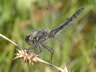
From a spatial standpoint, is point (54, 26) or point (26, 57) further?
point (54, 26)

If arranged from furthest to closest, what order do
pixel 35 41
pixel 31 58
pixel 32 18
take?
pixel 32 18 → pixel 35 41 → pixel 31 58

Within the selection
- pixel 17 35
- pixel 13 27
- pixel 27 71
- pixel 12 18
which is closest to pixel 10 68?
pixel 27 71

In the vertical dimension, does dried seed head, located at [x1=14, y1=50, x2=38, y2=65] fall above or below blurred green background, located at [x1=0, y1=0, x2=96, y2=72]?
below

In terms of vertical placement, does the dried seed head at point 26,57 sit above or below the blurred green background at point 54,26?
below

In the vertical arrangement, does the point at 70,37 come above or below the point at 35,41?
above

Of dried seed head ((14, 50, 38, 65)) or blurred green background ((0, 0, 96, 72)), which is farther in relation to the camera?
blurred green background ((0, 0, 96, 72))

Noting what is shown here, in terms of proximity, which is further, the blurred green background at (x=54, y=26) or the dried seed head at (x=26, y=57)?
the blurred green background at (x=54, y=26)

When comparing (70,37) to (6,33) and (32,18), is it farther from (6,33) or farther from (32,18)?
(6,33)

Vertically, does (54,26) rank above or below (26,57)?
above
